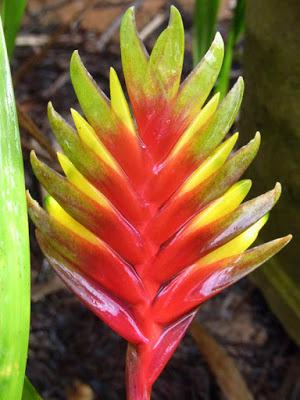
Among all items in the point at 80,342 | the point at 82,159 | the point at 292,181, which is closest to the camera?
the point at 82,159

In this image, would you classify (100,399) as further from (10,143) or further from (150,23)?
(150,23)

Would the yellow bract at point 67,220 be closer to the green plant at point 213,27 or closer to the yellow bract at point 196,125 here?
the yellow bract at point 196,125

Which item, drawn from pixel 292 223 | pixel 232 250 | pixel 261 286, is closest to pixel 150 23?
pixel 261 286

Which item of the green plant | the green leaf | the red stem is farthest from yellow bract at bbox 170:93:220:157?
the green plant

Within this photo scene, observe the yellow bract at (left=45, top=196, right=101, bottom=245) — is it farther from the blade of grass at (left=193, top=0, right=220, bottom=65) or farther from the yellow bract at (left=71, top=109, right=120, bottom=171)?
the blade of grass at (left=193, top=0, right=220, bottom=65)

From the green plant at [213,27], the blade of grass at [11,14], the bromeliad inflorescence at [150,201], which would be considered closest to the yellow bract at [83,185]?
the bromeliad inflorescence at [150,201]

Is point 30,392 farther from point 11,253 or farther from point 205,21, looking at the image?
point 205,21
